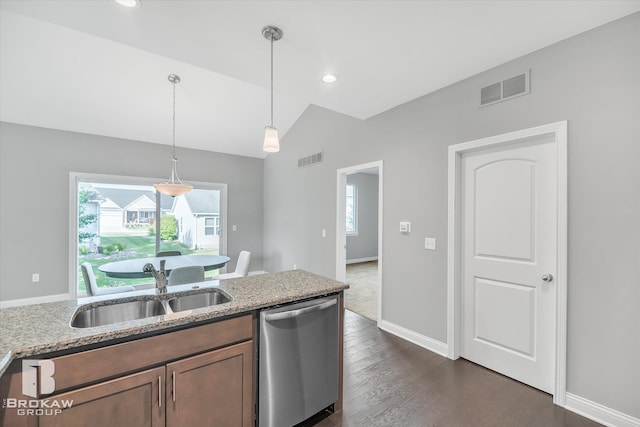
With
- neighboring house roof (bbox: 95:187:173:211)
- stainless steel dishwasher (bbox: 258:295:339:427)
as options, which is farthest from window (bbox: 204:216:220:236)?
stainless steel dishwasher (bbox: 258:295:339:427)

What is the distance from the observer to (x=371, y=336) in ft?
10.6

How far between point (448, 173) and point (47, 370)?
3.09 m

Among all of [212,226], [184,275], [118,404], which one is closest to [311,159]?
[212,226]

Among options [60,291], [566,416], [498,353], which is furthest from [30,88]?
[566,416]

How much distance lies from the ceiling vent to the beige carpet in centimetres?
287

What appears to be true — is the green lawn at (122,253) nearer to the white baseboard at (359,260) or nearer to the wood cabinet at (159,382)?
the wood cabinet at (159,382)

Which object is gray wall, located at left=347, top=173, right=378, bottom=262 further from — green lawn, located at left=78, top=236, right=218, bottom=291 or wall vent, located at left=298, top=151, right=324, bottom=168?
green lawn, located at left=78, top=236, right=218, bottom=291

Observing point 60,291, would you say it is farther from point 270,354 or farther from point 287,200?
point 270,354

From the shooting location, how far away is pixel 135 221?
199 inches

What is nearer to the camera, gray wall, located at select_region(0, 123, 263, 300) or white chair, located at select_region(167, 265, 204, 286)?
white chair, located at select_region(167, 265, 204, 286)

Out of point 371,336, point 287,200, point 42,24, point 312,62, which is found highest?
point 42,24

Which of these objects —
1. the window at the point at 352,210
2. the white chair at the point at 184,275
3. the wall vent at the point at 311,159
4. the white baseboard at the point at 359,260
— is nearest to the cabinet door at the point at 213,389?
the white chair at the point at 184,275

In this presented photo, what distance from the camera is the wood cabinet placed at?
1.12 meters

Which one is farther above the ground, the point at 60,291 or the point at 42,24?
the point at 42,24
